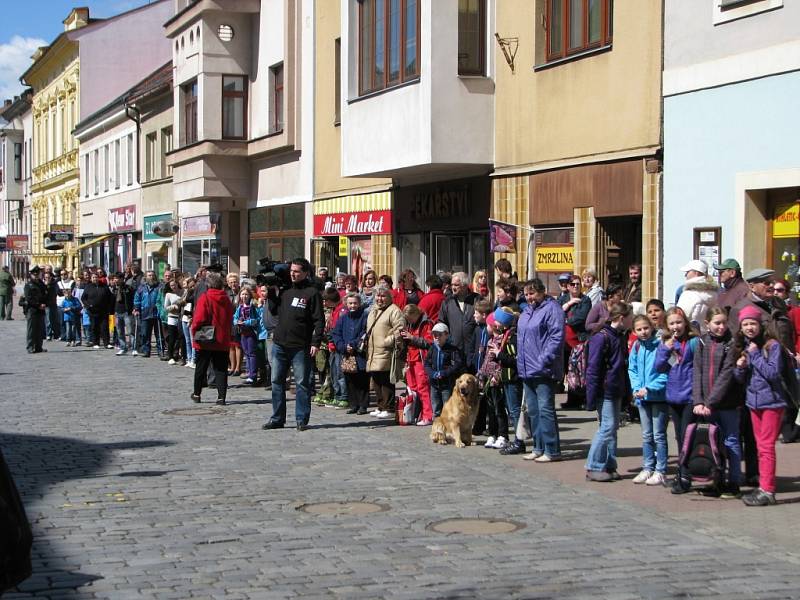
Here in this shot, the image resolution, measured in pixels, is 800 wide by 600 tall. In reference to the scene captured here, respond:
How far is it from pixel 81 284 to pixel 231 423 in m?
17.3

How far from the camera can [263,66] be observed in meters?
32.6

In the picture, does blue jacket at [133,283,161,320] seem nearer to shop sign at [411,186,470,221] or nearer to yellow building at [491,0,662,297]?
shop sign at [411,186,470,221]

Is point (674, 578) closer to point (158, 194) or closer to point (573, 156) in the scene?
point (573, 156)

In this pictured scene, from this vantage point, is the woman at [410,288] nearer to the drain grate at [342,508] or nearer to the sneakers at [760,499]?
the drain grate at [342,508]

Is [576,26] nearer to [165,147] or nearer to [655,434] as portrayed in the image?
[655,434]

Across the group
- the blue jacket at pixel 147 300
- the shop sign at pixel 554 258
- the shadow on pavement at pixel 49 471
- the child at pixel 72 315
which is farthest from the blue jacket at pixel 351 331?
the child at pixel 72 315

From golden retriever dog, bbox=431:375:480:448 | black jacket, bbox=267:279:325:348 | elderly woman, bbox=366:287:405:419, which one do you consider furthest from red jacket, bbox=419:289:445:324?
golden retriever dog, bbox=431:375:480:448

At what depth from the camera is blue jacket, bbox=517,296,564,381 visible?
1151 centimetres

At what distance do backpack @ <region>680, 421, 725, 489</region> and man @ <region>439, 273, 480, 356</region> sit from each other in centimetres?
407

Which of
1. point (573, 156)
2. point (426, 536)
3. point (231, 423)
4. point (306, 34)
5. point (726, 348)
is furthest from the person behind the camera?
point (306, 34)

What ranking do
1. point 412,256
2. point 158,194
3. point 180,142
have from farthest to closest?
1. point 158,194
2. point 180,142
3. point 412,256

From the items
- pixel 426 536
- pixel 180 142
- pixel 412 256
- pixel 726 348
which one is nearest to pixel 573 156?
pixel 412 256

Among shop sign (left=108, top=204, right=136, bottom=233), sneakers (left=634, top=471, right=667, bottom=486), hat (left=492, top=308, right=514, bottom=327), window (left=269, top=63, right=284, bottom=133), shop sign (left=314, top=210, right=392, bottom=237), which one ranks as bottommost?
sneakers (left=634, top=471, right=667, bottom=486)

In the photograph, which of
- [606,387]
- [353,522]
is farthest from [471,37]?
[353,522]
